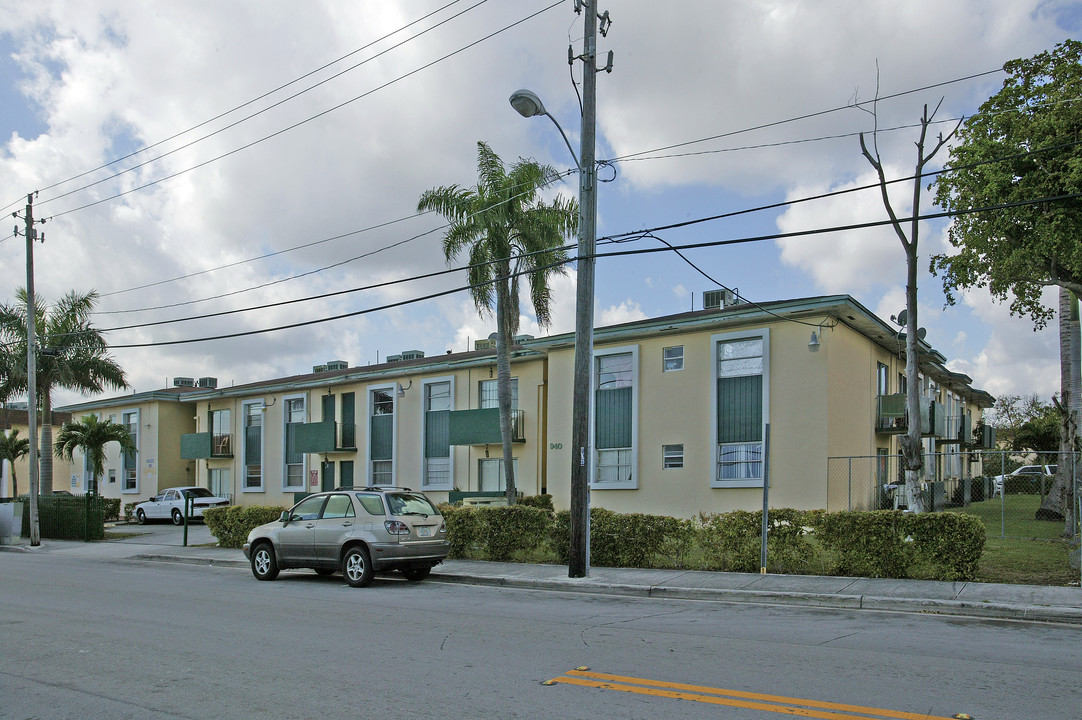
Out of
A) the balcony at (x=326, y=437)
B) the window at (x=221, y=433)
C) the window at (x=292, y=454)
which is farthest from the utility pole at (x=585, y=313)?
the window at (x=221, y=433)

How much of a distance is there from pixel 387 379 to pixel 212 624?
22643mm

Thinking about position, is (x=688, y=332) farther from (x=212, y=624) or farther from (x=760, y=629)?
(x=212, y=624)

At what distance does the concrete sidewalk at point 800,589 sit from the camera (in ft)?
35.3

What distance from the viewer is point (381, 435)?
32.8 meters

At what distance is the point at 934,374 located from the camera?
33438 mm

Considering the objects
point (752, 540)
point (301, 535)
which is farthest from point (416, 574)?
point (752, 540)

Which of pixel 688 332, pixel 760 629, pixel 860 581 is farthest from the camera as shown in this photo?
pixel 688 332

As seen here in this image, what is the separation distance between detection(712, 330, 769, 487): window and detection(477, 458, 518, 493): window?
341 inches

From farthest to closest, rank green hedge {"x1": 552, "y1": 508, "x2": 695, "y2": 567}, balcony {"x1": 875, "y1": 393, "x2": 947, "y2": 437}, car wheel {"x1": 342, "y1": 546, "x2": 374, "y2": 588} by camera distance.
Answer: balcony {"x1": 875, "y1": 393, "x2": 947, "y2": 437} → green hedge {"x1": 552, "y1": 508, "x2": 695, "y2": 567} → car wheel {"x1": 342, "y1": 546, "x2": 374, "y2": 588}

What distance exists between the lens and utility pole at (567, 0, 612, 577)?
→ 14.6 meters

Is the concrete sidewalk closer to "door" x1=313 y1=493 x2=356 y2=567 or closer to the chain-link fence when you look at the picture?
"door" x1=313 y1=493 x2=356 y2=567

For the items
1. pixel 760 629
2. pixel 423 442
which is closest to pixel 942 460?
pixel 423 442

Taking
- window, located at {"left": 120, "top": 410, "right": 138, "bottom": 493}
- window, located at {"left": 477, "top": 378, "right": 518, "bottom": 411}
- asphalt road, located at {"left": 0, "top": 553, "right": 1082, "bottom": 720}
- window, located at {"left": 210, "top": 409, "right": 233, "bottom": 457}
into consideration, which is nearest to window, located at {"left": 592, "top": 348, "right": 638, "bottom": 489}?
window, located at {"left": 477, "top": 378, "right": 518, "bottom": 411}

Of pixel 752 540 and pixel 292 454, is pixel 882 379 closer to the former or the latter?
pixel 752 540
